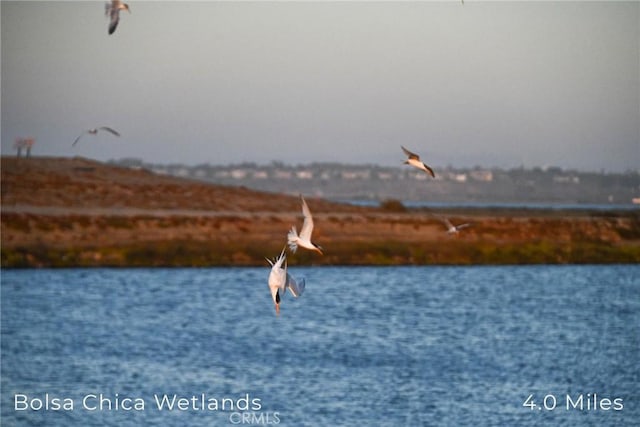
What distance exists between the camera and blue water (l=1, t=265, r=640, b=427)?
99.5 ft

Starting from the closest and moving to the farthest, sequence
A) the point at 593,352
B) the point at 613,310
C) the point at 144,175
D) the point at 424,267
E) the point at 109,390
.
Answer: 1. the point at 109,390
2. the point at 593,352
3. the point at 613,310
4. the point at 424,267
5. the point at 144,175

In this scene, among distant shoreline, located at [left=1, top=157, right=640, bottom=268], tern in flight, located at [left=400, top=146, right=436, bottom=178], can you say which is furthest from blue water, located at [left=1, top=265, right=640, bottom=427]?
tern in flight, located at [left=400, top=146, right=436, bottom=178]

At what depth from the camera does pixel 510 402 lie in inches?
1241

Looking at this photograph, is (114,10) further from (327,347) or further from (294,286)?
(327,347)

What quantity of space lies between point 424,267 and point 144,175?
1570 inches

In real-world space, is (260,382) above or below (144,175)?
below

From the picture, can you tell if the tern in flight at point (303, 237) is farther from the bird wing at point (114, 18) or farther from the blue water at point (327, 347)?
the blue water at point (327, 347)

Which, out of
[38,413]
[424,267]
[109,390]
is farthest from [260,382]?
[424,267]

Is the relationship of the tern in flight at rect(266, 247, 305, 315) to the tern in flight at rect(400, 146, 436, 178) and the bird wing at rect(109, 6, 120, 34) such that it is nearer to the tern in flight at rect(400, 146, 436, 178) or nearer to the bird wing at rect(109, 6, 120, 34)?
the tern in flight at rect(400, 146, 436, 178)

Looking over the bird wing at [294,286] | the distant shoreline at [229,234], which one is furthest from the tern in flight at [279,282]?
the distant shoreline at [229,234]

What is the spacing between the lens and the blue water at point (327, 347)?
3033cm

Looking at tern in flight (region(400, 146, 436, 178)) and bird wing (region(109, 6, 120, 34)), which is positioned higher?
bird wing (region(109, 6, 120, 34))

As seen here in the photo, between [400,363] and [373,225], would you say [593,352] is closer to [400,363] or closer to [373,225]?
[400,363]

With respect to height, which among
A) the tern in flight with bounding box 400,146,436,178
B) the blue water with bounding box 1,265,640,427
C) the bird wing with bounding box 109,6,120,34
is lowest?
the blue water with bounding box 1,265,640,427
